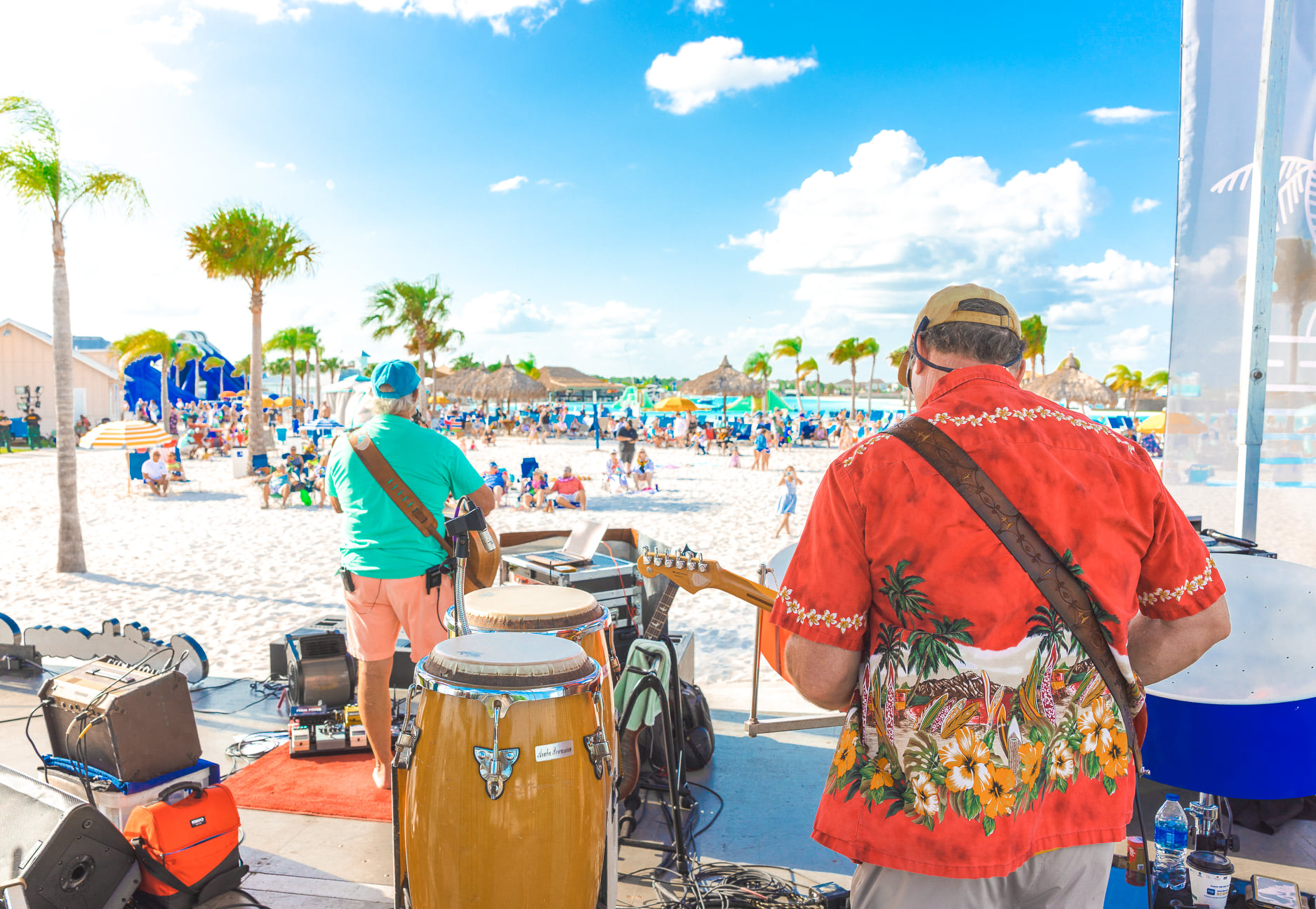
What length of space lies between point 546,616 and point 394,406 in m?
1.28

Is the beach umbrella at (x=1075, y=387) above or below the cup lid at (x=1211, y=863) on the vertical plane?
above

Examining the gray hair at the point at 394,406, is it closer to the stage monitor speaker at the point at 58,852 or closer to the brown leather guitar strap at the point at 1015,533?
the stage monitor speaker at the point at 58,852

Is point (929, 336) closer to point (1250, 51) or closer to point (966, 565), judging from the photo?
point (966, 565)

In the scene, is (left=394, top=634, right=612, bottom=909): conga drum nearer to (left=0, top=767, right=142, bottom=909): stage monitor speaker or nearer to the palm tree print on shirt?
the palm tree print on shirt

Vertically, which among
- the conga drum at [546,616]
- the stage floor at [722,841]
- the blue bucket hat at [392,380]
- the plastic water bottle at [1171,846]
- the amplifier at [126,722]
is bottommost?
the stage floor at [722,841]

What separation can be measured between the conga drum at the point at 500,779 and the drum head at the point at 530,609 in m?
0.55

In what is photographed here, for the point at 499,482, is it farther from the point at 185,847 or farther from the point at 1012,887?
the point at 1012,887

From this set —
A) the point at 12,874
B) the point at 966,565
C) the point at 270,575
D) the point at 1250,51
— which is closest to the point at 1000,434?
the point at 966,565

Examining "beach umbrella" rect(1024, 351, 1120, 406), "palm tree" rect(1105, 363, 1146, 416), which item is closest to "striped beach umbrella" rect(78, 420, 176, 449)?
"beach umbrella" rect(1024, 351, 1120, 406)

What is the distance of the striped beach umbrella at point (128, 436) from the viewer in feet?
48.9

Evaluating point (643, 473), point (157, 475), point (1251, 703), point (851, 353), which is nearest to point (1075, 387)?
point (851, 353)

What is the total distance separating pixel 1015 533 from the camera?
55.1 inches

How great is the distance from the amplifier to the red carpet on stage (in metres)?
0.51

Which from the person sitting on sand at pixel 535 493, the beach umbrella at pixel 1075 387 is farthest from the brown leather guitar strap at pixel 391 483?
the beach umbrella at pixel 1075 387
